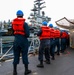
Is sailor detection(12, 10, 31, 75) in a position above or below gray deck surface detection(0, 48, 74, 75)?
above

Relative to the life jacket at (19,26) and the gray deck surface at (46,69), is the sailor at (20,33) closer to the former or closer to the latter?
the life jacket at (19,26)

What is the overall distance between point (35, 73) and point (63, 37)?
7998 mm

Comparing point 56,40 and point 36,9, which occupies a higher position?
point 36,9

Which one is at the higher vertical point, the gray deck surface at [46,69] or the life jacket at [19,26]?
the life jacket at [19,26]

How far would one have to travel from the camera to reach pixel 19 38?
225 inches

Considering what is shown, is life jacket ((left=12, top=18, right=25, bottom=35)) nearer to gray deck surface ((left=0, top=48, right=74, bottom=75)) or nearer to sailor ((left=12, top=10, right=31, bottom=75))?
sailor ((left=12, top=10, right=31, bottom=75))

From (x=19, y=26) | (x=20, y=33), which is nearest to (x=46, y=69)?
(x=20, y=33)

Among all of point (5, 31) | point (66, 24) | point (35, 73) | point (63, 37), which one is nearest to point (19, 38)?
point (35, 73)

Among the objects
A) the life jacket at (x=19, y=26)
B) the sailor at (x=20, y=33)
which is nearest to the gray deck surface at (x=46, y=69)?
the sailor at (x=20, y=33)

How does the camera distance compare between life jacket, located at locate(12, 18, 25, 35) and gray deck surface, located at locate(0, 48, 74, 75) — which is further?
gray deck surface, located at locate(0, 48, 74, 75)

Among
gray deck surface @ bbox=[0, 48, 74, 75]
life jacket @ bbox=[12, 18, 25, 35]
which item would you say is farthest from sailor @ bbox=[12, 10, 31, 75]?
gray deck surface @ bbox=[0, 48, 74, 75]

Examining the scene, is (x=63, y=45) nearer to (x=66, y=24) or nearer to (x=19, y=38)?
(x=66, y=24)

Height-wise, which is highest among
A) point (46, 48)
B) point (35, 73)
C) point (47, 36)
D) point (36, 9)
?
point (36, 9)

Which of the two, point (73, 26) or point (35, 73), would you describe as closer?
point (35, 73)
